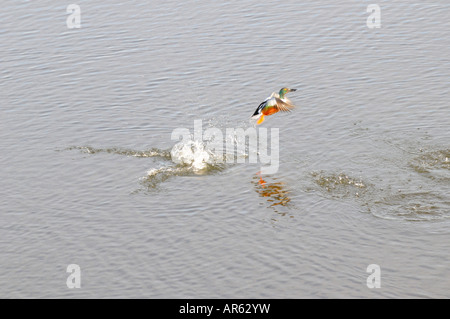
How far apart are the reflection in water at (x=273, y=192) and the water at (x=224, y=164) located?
41 mm

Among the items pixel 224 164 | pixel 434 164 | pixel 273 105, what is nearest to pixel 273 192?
pixel 224 164

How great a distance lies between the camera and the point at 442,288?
984 cm

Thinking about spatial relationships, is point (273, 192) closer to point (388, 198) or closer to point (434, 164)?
point (388, 198)

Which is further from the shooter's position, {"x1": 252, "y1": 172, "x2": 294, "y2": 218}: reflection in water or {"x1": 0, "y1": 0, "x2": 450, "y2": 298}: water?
{"x1": 252, "y1": 172, "x2": 294, "y2": 218}: reflection in water

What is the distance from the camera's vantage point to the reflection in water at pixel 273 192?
1230 cm

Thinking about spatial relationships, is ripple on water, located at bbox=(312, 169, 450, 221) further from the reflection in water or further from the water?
the reflection in water

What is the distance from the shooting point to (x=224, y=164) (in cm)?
1379

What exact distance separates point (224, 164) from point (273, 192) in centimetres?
145

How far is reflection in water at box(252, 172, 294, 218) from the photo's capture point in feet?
40.3

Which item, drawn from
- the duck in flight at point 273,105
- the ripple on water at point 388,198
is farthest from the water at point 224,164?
the duck in flight at point 273,105

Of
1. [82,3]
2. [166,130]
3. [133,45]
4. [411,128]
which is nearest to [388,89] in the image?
[411,128]

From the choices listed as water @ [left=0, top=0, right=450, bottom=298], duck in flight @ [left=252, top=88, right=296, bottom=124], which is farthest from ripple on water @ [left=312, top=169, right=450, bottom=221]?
duck in flight @ [left=252, top=88, right=296, bottom=124]

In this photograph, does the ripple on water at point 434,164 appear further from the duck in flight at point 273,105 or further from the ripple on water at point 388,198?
the duck in flight at point 273,105

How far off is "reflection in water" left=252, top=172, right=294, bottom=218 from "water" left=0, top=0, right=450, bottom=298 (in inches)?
1.6
